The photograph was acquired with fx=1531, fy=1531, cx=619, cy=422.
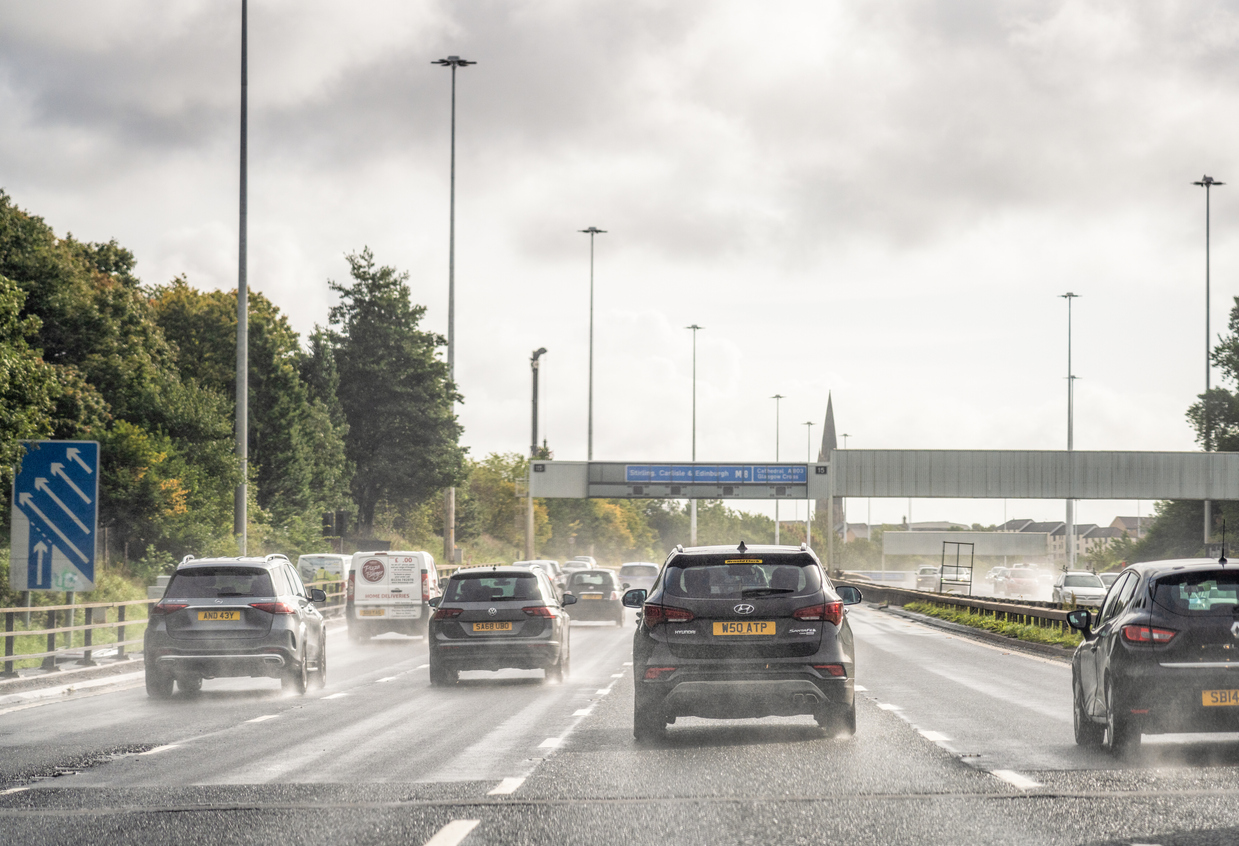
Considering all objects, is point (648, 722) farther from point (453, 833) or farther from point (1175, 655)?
point (453, 833)

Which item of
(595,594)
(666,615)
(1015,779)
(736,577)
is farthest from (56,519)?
(595,594)

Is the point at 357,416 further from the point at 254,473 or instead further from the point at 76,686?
the point at 76,686

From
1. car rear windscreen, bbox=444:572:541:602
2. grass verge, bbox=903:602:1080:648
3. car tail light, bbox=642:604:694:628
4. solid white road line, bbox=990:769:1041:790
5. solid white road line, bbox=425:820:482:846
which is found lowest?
grass verge, bbox=903:602:1080:648

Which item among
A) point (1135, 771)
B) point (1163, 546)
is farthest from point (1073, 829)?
point (1163, 546)

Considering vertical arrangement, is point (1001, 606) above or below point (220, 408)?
below

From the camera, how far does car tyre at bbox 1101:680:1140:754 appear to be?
36.7ft

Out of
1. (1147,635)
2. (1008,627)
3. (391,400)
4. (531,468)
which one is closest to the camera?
(1147,635)

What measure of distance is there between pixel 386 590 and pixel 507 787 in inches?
973

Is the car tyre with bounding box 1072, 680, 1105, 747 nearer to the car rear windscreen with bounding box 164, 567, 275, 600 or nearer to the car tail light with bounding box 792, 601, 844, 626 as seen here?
the car tail light with bounding box 792, 601, 844, 626

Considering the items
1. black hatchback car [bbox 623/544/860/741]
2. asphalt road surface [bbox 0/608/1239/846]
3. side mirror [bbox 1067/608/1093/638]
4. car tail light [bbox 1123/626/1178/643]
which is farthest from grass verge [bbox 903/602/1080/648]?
car tail light [bbox 1123/626/1178/643]

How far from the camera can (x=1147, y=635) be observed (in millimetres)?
11070

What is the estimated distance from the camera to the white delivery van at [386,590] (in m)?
34.2

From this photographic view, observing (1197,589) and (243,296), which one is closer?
(1197,589)

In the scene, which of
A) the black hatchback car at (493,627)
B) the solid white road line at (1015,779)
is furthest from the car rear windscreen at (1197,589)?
the black hatchback car at (493,627)
